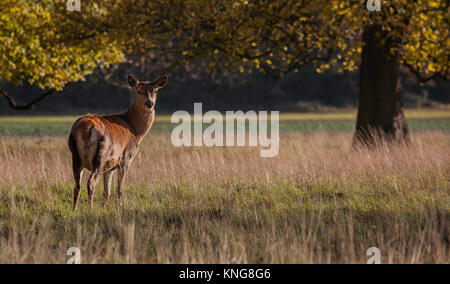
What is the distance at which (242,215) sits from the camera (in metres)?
7.85

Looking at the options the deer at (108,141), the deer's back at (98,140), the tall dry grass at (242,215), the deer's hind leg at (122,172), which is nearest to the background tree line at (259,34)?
the tall dry grass at (242,215)

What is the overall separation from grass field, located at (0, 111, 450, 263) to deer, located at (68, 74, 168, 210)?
0.41m

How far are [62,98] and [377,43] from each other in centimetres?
6195

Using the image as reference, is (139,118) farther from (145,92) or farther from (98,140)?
(98,140)

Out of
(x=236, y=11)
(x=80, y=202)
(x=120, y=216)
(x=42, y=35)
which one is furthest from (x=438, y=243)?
(x=42, y=35)

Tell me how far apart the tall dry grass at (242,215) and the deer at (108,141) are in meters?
Result: 0.44

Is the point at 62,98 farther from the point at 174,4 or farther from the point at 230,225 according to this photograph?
the point at 230,225

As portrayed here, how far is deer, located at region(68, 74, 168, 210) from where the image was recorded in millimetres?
7957

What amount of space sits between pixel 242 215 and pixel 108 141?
222cm

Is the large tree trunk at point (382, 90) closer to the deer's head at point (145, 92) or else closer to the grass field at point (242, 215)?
the grass field at point (242, 215)

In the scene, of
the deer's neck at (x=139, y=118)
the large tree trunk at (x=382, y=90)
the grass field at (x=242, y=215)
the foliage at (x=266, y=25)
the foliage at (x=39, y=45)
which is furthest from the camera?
the foliage at (x=39, y=45)

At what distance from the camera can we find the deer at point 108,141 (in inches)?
313

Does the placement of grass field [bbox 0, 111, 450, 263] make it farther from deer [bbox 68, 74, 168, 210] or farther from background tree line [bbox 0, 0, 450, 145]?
background tree line [bbox 0, 0, 450, 145]

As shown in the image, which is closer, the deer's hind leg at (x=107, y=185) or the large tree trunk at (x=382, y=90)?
the deer's hind leg at (x=107, y=185)
